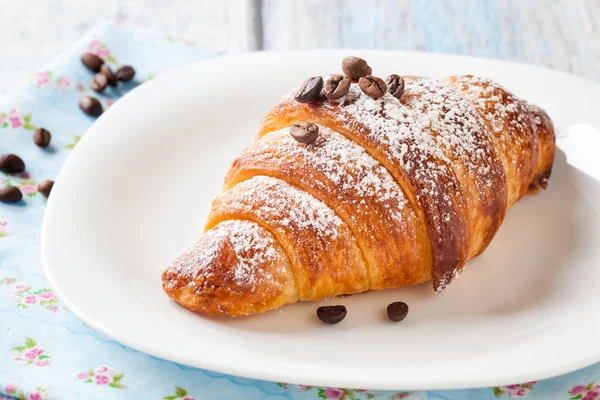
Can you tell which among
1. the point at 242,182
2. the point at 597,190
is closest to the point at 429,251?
the point at 242,182

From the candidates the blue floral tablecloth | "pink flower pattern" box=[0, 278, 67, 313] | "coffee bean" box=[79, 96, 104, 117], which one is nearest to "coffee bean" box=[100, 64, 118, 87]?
"coffee bean" box=[79, 96, 104, 117]

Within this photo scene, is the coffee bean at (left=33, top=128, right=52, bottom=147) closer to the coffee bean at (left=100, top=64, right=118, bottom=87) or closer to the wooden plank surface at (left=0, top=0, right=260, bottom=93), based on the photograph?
the coffee bean at (left=100, top=64, right=118, bottom=87)

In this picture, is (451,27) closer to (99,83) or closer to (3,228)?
(99,83)

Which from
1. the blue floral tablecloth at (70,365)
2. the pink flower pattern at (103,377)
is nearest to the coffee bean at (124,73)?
the blue floral tablecloth at (70,365)

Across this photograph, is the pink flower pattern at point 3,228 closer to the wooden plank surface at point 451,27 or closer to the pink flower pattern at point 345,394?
the pink flower pattern at point 345,394

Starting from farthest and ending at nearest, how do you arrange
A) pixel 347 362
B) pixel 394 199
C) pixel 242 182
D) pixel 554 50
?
pixel 554 50 → pixel 242 182 → pixel 394 199 → pixel 347 362

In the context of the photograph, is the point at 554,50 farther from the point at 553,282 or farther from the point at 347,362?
the point at 347,362
